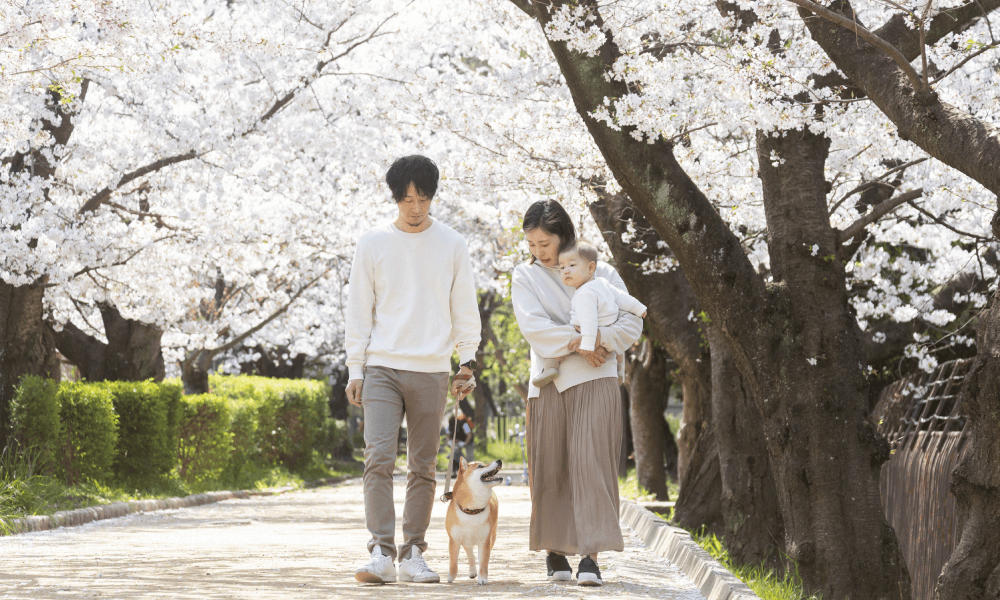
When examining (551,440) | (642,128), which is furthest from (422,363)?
(642,128)

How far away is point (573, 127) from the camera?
1229 cm

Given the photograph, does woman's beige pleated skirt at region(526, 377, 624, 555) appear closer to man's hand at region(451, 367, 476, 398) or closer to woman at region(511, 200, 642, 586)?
woman at region(511, 200, 642, 586)

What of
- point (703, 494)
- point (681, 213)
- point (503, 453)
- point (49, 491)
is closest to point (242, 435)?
point (49, 491)

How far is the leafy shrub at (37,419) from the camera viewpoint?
44.5 feet

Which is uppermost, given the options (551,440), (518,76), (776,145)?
(518,76)

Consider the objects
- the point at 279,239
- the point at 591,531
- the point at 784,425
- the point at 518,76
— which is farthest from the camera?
the point at 279,239

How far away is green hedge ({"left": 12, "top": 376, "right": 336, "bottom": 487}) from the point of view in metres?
13.7

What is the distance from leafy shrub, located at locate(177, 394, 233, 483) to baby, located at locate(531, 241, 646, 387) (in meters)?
12.9

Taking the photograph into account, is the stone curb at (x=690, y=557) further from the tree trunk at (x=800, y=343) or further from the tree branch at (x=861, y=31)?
the tree branch at (x=861, y=31)

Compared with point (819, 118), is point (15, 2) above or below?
above

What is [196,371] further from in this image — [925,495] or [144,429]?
[925,495]

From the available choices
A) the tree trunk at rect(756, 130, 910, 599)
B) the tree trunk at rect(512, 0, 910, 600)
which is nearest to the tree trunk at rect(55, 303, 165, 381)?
the tree trunk at rect(512, 0, 910, 600)

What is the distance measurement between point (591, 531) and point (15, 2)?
704 cm

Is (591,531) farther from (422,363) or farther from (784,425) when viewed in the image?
(784,425)
